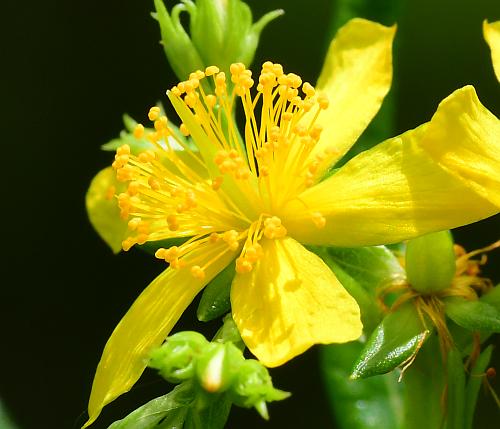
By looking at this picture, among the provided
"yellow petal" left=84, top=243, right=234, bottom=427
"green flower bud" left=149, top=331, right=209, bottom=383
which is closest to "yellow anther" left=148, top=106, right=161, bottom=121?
"yellow petal" left=84, top=243, right=234, bottom=427

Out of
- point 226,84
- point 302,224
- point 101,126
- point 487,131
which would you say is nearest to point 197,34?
point 226,84

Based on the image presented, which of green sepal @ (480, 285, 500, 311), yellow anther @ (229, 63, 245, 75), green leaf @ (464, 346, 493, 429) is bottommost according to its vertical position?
green leaf @ (464, 346, 493, 429)

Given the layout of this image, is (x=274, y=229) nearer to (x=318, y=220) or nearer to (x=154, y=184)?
(x=318, y=220)

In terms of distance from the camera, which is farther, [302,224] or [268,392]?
[302,224]

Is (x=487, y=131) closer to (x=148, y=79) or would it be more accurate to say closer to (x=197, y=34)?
(x=197, y=34)

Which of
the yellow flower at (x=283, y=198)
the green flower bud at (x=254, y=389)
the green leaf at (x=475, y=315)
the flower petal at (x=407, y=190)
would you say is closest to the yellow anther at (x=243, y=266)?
the yellow flower at (x=283, y=198)

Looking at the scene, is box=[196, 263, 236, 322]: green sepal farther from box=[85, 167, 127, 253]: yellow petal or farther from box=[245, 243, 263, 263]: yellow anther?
box=[85, 167, 127, 253]: yellow petal

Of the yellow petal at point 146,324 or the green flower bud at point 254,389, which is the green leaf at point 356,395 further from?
the green flower bud at point 254,389
